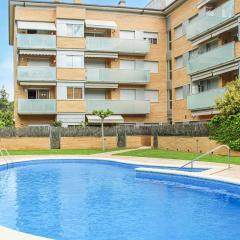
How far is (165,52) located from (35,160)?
23323 mm

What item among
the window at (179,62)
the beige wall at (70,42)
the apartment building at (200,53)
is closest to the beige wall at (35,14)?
the beige wall at (70,42)

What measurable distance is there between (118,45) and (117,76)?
3095 millimetres

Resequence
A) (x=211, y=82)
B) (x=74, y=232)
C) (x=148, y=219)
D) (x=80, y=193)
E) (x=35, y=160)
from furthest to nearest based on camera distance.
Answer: (x=211, y=82) → (x=35, y=160) → (x=80, y=193) → (x=148, y=219) → (x=74, y=232)

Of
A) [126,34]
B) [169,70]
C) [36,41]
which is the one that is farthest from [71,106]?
[169,70]

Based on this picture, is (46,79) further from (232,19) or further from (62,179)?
(62,179)

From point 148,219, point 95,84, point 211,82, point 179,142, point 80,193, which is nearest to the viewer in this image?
point 148,219

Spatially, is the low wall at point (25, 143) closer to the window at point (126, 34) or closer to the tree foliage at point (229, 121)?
the window at point (126, 34)

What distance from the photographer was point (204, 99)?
114 feet

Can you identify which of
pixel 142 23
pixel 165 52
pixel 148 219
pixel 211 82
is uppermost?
pixel 142 23

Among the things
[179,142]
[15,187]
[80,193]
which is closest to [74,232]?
[80,193]

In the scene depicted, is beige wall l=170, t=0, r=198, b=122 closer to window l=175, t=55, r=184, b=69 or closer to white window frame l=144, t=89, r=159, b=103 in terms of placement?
window l=175, t=55, r=184, b=69

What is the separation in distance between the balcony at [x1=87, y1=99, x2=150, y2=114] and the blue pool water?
1990 centimetres

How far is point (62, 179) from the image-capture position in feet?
66.3

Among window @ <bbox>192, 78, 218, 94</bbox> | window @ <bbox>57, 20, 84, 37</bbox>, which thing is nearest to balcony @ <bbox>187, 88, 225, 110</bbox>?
window @ <bbox>192, 78, 218, 94</bbox>
